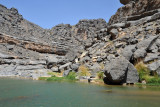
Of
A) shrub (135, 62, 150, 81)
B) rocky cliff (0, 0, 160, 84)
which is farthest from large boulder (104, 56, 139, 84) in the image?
shrub (135, 62, 150, 81)

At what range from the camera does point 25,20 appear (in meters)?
63.0

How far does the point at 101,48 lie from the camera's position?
2416 centimetres

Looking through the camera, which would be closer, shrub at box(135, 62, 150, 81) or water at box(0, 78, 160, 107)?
water at box(0, 78, 160, 107)

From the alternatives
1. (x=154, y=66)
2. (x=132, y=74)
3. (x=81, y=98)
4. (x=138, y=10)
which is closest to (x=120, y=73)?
(x=132, y=74)

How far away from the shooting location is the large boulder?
12.3 meters

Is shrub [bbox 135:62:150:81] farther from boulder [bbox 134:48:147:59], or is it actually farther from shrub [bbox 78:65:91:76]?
shrub [bbox 78:65:91:76]

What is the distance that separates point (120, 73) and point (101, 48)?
12.1 metres

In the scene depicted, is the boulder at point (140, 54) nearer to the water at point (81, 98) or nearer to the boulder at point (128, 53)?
the boulder at point (128, 53)

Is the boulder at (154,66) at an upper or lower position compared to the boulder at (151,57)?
lower

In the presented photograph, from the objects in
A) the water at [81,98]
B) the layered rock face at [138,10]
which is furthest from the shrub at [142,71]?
the layered rock face at [138,10]

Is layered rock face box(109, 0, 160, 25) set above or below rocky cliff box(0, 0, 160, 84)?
above

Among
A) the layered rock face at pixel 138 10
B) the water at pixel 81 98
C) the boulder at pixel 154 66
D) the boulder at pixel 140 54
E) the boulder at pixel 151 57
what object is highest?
the layered rock face at pixel 138 10

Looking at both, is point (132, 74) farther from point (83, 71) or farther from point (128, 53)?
point (83, 71)

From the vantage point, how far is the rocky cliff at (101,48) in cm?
1387
